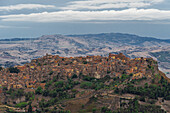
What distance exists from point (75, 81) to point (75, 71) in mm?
4020

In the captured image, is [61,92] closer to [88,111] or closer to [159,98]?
[88,111]

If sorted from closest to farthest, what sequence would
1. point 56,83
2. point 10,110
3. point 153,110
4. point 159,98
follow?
point 153,110
point 10,110
point 159,98
point 56,83

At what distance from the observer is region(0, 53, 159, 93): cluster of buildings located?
52.3 meters

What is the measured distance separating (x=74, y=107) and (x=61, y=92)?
7392 millimetres

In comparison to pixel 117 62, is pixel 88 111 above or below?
below

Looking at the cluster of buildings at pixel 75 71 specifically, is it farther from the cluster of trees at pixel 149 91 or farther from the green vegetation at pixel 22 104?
the green vegetation at pixel 22 104

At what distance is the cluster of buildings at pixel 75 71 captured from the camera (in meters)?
52.3

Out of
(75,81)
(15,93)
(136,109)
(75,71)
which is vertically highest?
(75,71)

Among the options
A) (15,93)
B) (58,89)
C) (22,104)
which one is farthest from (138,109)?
(15,93)

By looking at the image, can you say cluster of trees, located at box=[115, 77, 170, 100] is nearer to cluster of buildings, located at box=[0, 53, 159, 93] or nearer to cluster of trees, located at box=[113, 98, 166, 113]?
cluster of trees, located at box=[113, 98, 166, 113]

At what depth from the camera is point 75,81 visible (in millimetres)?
52188

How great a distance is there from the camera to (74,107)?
131ft

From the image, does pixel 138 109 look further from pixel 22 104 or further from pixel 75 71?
pixel 75 71

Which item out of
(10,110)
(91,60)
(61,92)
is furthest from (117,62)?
(10,110)
